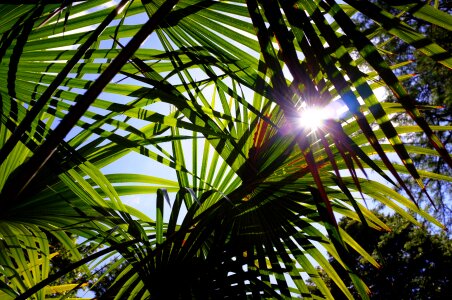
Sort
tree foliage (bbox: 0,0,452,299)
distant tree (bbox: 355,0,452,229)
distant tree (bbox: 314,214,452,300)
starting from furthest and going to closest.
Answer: distant tree (bbox: 314,214,452,300) < distant tree (bbox: 355,0,452,229) < tree foliage (bbox: 0,0,452,299)

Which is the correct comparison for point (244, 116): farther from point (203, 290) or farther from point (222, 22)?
point (203, 290)

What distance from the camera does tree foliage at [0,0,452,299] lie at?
0.70m

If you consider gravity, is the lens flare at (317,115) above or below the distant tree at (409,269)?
below

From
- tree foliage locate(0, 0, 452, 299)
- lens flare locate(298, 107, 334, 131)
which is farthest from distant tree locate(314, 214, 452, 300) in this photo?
lens flare locate(298, 107, 334, 131)

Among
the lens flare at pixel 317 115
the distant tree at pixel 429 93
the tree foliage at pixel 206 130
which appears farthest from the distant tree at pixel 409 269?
the lens flare at pixel 317 115

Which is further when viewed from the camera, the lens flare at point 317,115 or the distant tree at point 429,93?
the distant tree at point 429,93

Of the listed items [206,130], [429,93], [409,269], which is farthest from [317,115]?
[409,269]

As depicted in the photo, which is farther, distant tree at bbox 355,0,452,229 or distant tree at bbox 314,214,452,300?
distant tree at bbox 314,214,452,300

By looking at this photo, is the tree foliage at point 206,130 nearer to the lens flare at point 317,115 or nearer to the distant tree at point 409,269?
the lens flare at point 317,115

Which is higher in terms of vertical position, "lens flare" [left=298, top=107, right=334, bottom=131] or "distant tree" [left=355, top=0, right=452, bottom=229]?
"distant tree" [left=355, top=0, right=452, bottom=229]

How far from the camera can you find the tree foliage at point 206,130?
0.70m

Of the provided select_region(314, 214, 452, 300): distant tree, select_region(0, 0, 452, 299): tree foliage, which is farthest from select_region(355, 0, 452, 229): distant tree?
select_region(0, 0, 452, 299): tree foliage

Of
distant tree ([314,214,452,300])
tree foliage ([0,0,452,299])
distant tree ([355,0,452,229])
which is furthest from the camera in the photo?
distant tree ([314,214,452,300])

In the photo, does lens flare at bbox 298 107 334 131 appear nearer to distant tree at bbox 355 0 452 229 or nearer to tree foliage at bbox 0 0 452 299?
tree foliage at bbox 0 0 452 299
